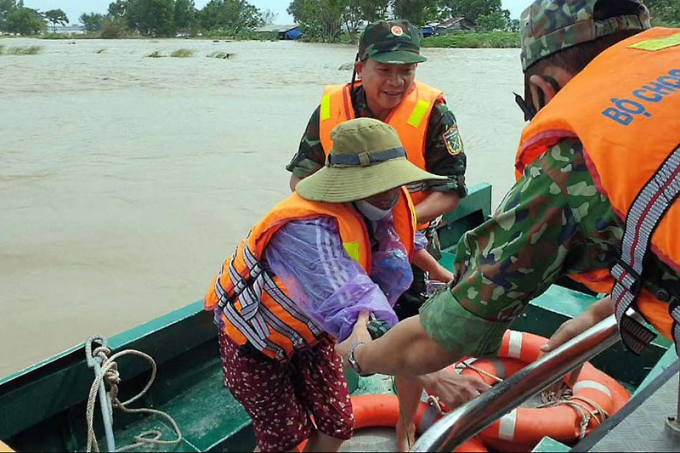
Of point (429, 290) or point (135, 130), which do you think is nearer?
point (429, 290)

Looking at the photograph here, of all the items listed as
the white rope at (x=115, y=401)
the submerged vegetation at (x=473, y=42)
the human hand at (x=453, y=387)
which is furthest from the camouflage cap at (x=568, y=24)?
the submerged vegetation at (x=473, y=42)

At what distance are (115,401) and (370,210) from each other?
1413 mm

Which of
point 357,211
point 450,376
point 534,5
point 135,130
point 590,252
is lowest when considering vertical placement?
point 135,130

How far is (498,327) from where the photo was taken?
3.61 feet

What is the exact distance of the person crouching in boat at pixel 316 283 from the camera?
65.9 inches

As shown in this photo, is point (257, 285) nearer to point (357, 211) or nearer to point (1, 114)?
point (357, 211)

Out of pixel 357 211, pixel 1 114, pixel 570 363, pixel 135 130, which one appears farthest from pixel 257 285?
pixel 1 114

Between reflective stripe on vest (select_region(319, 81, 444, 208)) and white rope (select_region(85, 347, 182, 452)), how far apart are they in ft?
3.68

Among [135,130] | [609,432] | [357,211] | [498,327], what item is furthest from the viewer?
[135,130]

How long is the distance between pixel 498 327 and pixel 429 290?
1596 millimetres

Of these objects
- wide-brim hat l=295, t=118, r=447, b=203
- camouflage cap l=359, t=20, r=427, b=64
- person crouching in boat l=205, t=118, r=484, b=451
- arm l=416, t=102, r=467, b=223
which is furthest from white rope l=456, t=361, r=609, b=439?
camouflage cap l=359, t=20, r=427, b=64

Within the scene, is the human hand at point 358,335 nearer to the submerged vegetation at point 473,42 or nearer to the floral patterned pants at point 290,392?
the floral patterned pants at point 290,392

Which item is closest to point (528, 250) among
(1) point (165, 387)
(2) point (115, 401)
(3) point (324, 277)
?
(3) point (324, 277)

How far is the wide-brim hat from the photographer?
172 cm
